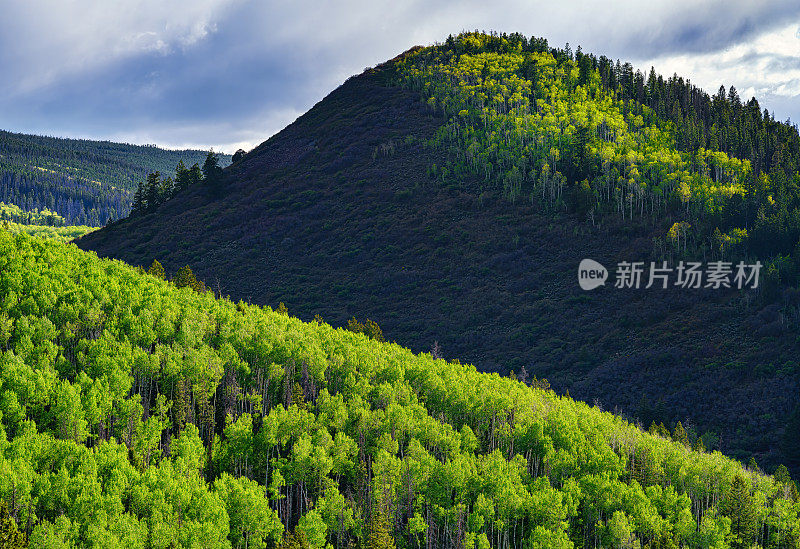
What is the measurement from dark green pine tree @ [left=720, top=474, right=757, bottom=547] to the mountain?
2264 cm

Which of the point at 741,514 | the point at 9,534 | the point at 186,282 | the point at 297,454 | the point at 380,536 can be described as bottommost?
the point at 380,536

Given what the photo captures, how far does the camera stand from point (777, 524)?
2512 inches

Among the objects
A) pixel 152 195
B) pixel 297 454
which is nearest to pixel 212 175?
pixel 152 195

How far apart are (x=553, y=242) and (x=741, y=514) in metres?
85.1

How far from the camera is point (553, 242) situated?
144250 mm

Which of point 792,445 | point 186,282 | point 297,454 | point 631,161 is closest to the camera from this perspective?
point 297,454

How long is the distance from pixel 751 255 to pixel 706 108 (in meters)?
89.1

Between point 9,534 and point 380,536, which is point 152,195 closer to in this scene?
point 9,534

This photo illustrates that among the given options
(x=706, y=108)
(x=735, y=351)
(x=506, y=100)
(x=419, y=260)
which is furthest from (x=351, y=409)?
(x=706, y=108)

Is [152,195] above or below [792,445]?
above

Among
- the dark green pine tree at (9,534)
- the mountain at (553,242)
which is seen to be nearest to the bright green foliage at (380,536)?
the dark green pine tree at (9,534)

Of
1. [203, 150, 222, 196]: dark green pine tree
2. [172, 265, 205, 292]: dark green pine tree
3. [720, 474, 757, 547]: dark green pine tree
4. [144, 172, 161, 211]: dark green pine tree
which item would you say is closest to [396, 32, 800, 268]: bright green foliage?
[203, 150, 222, 196]: dark green pine tree

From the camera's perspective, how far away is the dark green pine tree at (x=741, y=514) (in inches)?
2502

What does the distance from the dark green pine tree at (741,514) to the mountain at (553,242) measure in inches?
891
